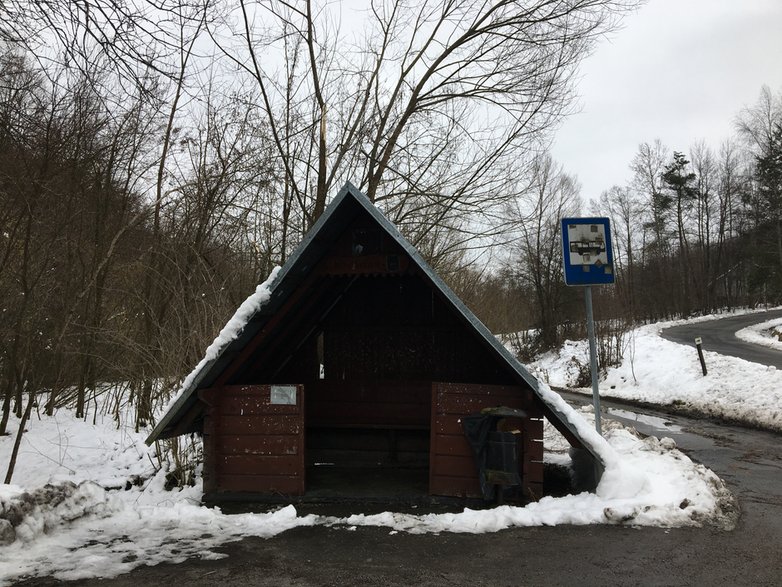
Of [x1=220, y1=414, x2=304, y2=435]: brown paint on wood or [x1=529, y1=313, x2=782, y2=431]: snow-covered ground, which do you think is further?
[x1=529, y1=313, x2=782, y2=431]: snow-covered ground

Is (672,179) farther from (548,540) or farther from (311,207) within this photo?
(548,540)

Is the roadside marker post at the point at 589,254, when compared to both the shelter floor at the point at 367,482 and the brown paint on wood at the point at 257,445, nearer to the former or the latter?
the shelter floor at the point at 367,482

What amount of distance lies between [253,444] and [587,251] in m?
4.53

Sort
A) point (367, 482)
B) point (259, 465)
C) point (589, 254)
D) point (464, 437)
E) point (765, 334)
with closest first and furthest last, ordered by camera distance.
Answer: point (464, 437) → point (259, 465) → point (589, 254) → point (367, 482) → point (765, 334)

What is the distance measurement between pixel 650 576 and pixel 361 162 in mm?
10201

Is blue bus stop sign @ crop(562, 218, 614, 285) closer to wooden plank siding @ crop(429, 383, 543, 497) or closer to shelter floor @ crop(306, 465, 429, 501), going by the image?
wooden plank siding @ crop(429, 383, 543, 497)

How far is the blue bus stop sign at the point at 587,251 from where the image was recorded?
6.79m

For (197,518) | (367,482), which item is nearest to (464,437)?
(367,482)

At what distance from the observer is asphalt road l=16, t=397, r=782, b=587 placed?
407 centimetres

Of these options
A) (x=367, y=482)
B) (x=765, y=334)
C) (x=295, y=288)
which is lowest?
(x=367, y=482)

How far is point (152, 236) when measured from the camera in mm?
10977

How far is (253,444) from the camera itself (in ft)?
20.8

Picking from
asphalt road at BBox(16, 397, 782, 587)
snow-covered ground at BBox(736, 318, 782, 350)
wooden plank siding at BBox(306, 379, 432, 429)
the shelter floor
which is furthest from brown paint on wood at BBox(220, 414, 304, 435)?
snow-covered ground at BBox(736, 318, 782, 350)

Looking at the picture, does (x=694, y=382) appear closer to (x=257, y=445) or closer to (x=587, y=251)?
(x=587, y=251)
